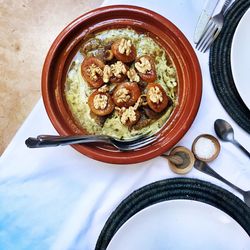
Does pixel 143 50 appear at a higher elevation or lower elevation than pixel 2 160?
higher

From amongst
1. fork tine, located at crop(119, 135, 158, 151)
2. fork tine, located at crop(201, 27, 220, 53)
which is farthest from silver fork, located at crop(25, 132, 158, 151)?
fork tine, located at crop(201, 27, 220, 53)

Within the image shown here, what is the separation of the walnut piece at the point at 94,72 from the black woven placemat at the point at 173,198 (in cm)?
25

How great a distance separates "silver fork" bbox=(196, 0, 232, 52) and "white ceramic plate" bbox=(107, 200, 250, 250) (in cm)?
33

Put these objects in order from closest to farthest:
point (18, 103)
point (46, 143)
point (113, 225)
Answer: point (46, 143)
point (113, 225)
point (18, 103)

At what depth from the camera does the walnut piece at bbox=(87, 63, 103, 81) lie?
102 centimetres

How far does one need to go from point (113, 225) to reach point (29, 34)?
0.49 m

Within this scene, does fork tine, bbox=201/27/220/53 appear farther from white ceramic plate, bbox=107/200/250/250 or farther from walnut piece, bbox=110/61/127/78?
white ceramic plate, bbox=107/200/250/250

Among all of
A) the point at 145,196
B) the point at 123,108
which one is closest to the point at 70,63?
the point at 123,108

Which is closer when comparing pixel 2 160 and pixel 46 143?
pixel 46 143

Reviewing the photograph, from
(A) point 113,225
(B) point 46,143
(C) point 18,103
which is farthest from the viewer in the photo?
(C) point 18,103

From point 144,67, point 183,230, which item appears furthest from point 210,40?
point 183,230

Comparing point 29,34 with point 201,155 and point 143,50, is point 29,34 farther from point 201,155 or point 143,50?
point 201,155

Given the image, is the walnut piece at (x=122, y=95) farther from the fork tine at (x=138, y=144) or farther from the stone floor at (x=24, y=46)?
the stone floor at (x=24, y=46)

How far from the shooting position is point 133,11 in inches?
40.3
